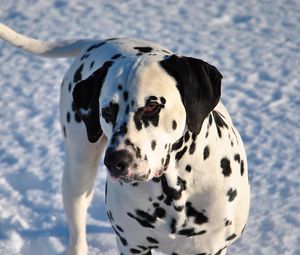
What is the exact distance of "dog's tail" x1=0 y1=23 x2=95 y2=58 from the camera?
4.23 meters

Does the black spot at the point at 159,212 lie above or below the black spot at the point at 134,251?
above

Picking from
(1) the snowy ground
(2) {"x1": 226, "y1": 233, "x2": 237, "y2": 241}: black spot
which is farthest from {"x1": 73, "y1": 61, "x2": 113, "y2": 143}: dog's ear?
(1) the snowy ground

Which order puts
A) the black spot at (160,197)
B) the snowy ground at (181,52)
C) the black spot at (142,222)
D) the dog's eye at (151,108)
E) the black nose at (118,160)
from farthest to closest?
1. the snowy ground at (181,52)
2. the black spot at (142,222)
3. the black spot at (160,197)
4. the dog's eye at (151,108)
5. the black nose at (118,160)

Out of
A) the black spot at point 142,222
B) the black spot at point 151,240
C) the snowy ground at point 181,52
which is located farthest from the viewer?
the snowy ground at point 181,52

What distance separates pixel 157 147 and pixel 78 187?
53.5 inches

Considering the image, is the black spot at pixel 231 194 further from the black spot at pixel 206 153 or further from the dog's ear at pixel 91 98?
the dog's ear at pixel 91 98

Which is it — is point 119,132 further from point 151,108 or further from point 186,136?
point 186,136

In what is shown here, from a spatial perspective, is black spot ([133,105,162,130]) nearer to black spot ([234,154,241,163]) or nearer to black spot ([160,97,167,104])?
black spot ([160,97,167,104])

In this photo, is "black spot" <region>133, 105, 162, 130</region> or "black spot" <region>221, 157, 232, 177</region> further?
"black spot" <region>221, 157, 232, 177</region>

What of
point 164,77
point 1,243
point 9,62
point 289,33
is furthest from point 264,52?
point 164,77

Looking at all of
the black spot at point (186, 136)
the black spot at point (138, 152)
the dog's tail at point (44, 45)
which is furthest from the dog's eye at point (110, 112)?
the dog's tail at point (44, 45)

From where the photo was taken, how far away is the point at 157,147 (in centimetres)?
280

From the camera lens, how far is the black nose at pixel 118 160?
2.68 meters

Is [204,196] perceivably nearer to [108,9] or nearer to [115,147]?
[115,147]
